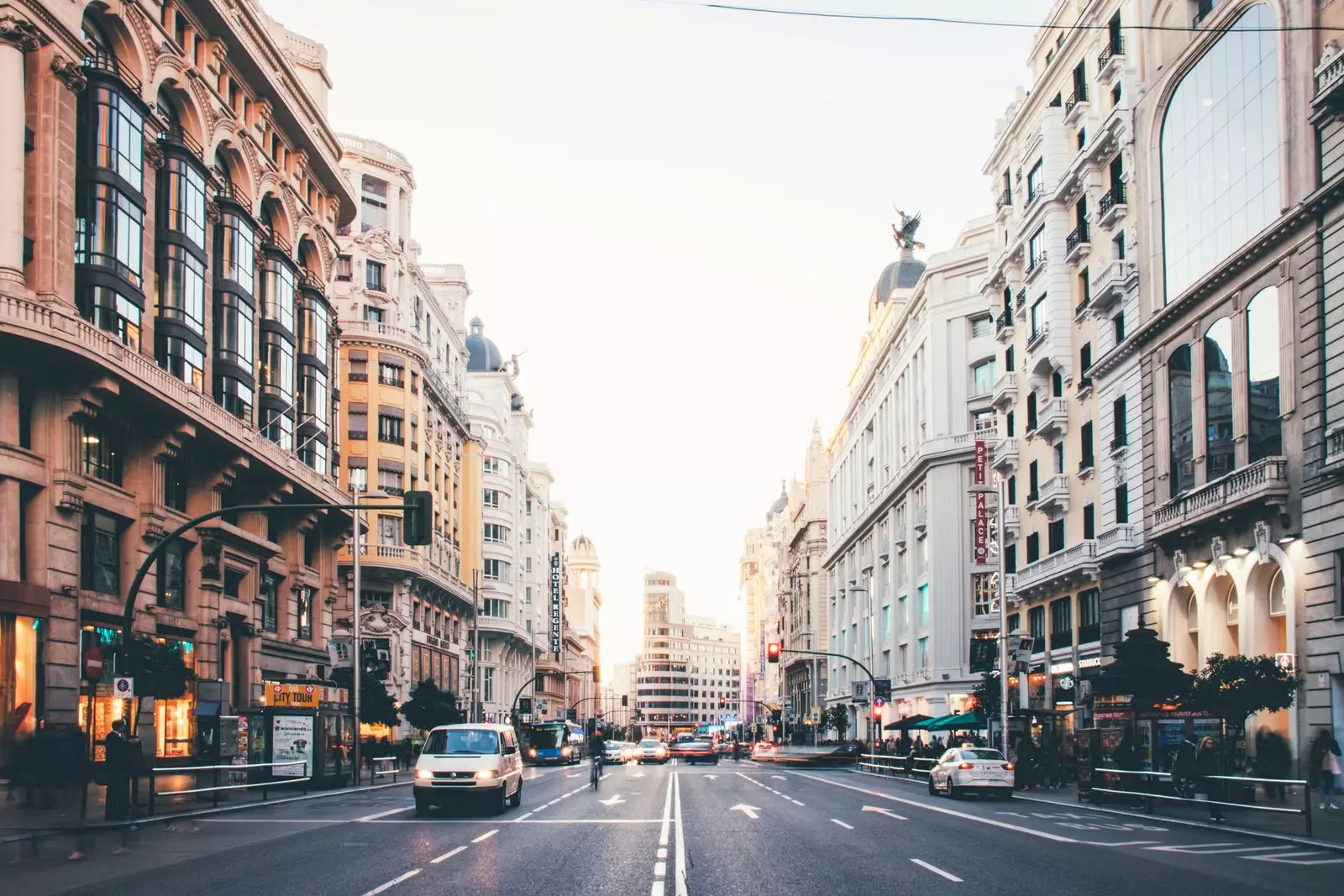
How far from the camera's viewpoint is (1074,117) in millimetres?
47656

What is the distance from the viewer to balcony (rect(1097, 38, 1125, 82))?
1698 inches

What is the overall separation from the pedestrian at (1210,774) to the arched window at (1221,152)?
13532 mm

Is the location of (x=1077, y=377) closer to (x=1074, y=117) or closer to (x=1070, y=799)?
(x=1074, y=117)

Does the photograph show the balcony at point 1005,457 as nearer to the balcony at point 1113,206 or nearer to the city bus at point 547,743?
the balcony at point 1113,206

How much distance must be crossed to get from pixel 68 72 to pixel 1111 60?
31281 mm

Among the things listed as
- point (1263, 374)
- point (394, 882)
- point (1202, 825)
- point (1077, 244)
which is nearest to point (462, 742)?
point (394, 882)

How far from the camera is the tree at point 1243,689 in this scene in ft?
95.5

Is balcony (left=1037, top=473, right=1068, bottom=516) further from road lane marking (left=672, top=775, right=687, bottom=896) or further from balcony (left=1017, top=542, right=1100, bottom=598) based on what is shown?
road lane marking (left=672, top=775, right=687, bottom=896)

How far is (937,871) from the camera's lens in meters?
16.1

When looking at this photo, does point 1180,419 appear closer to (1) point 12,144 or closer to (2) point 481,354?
(1) point 12,144

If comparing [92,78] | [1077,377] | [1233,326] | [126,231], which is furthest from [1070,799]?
[92,78]

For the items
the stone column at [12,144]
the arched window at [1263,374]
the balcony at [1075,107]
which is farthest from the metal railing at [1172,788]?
the stone column at [12,144]

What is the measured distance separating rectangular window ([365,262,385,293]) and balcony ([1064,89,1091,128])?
38909 millimetres

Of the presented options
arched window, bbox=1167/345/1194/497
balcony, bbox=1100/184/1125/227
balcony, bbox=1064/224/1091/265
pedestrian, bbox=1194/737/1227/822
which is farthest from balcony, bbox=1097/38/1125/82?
pedestrian, bbox=1194/737/1227/822
